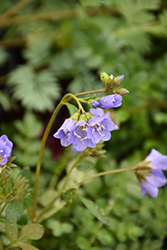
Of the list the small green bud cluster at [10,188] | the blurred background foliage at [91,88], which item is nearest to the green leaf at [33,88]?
the blurred background foliage at [91,88]

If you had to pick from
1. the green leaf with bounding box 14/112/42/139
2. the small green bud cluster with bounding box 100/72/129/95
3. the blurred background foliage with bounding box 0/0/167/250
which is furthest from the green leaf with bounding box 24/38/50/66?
the small green bud cluster with bounding box 100/72/129/95

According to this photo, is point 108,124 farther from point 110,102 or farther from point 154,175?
point 154,175

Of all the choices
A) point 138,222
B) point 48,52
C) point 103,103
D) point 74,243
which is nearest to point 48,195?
point 74,243

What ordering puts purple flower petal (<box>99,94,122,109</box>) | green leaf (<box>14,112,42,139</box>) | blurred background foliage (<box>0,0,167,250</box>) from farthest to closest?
green leaf (<box>14,112,42,139</box>)
blurred background foliage (<box>0,0,167,250</box>)
purple flower petal (<box>99,94,122,109</box>)

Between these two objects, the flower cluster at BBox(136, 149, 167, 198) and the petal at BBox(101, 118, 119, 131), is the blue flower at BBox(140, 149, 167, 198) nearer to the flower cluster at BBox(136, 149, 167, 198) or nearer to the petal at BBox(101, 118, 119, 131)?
the flower cluster at BBox(136, 149, 167, 198)

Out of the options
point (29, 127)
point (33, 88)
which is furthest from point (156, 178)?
point (33, 88)

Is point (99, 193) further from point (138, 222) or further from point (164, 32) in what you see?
point (164, 32)
